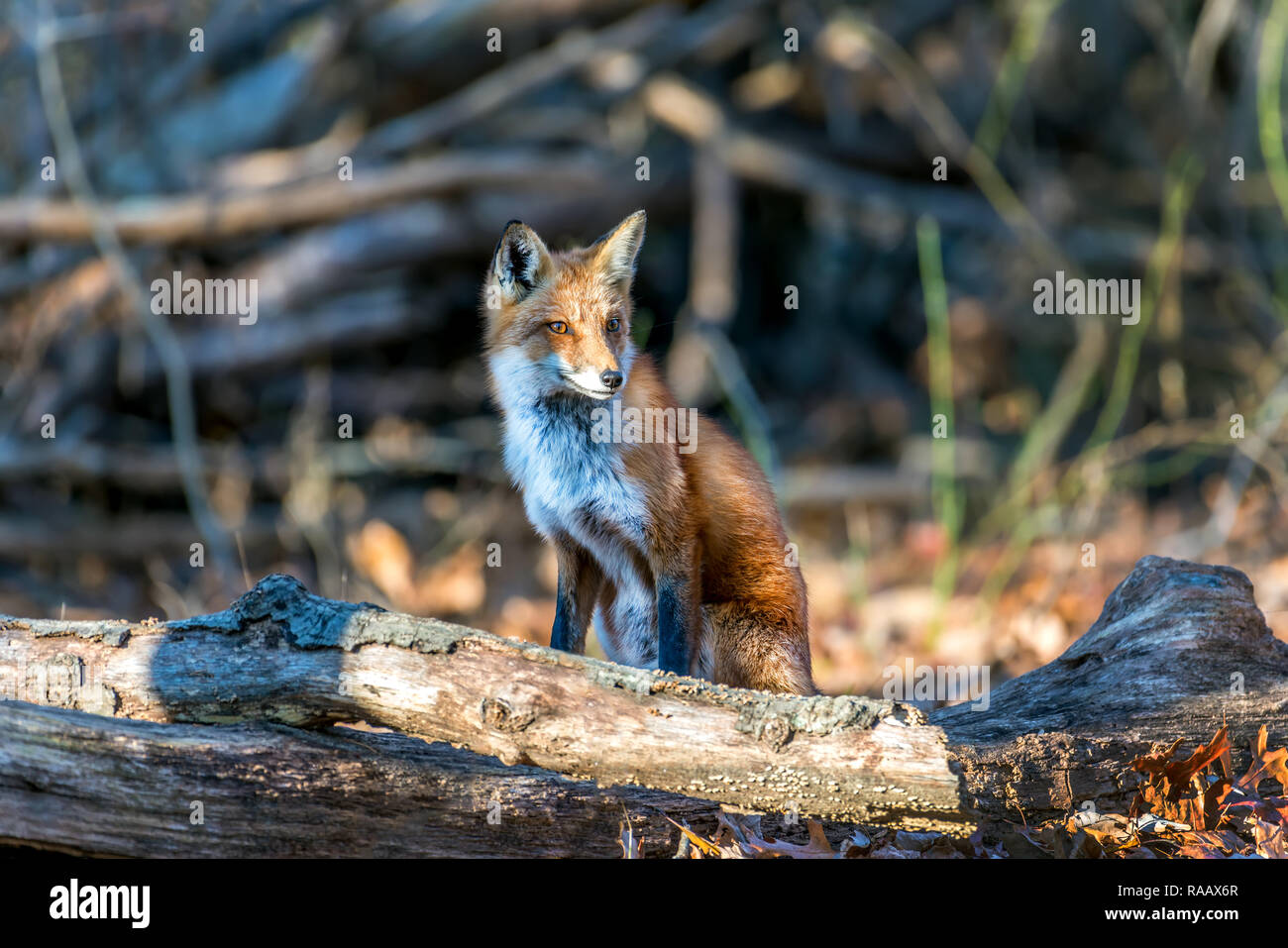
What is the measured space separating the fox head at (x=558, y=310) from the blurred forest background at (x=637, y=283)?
3.08 meters

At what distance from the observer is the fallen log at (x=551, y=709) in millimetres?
3303

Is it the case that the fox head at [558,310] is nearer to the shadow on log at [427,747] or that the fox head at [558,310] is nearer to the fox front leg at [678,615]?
the fox front leg at [678,615]

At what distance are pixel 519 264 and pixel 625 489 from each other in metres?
1.05

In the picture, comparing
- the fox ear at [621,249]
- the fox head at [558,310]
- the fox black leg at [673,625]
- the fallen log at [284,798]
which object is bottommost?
the fallen log at [284,798]

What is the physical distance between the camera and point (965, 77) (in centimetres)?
1256

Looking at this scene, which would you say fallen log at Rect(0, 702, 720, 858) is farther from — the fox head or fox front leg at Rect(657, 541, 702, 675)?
the fox head

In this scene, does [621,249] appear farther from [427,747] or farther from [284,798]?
[284,798]

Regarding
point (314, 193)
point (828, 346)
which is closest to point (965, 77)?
point (828, 346)

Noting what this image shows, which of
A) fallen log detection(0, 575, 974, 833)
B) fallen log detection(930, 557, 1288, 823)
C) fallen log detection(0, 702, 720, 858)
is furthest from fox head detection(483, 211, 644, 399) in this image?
fallen log detection(930, 557, 1288, 823)

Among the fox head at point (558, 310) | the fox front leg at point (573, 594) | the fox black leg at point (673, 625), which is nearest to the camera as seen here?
the fox black leg at point (673, 625)

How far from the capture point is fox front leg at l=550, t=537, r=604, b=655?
4477mm

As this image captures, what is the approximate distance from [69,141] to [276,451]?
307 centimetres

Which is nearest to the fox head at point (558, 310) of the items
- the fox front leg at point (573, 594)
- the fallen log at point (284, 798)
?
the fox front leg at point (573, 594)

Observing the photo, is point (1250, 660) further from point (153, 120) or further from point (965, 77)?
point (965, 77)
